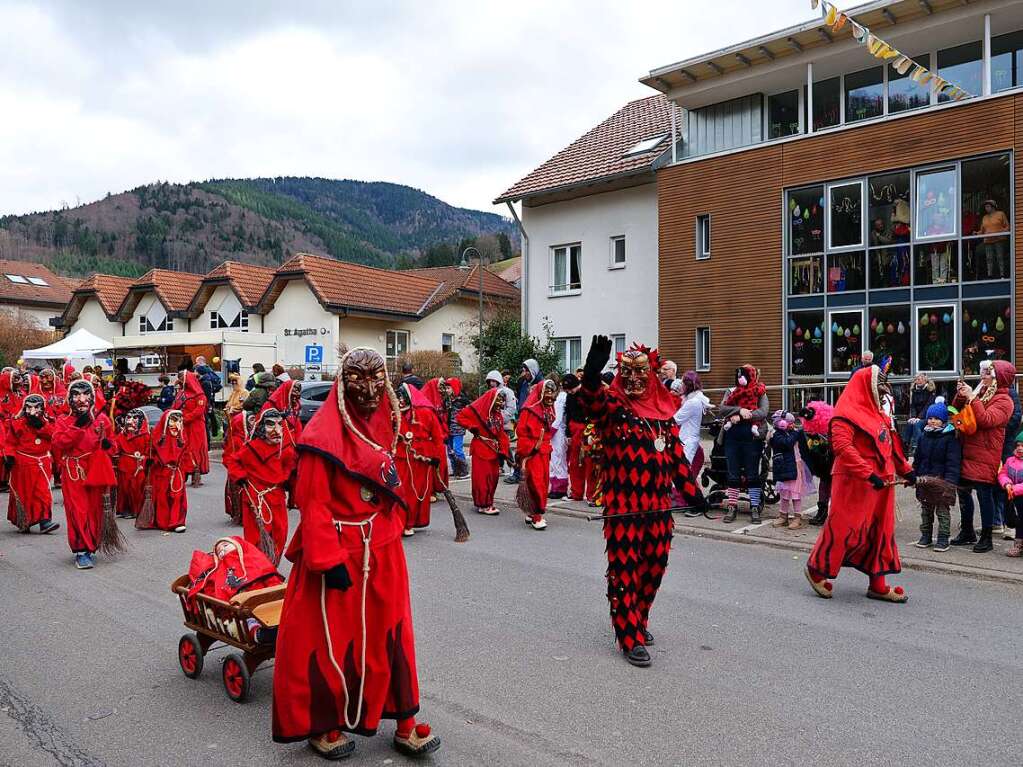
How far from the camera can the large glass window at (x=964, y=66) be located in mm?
17712

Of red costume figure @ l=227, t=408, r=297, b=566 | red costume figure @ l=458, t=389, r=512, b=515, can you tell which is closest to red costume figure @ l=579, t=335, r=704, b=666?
red costume figure @ l=227, t=408, r=297, b=566

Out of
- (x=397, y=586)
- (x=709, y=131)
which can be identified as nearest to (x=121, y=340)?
(x=709, y=131)

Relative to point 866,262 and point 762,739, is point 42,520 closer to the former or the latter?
point 762,739

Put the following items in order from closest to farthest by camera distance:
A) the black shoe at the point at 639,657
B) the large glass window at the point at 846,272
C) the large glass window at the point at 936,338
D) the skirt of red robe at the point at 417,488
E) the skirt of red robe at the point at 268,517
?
the black shoe at the point at 639,657 < the skirt of red robe at the point at 268,517 < the skirt of red robe at the point at 417,488 < the large glass window at the point at 936,338 < the large glass window at the point at 846,272

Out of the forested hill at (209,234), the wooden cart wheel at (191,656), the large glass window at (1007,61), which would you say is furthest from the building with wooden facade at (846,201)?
the forested hill at (209,234)

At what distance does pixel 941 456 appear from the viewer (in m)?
9.01

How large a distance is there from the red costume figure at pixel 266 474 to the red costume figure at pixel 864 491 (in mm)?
4674

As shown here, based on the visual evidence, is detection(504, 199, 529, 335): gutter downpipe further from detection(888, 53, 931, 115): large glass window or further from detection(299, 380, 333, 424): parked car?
detection(888, 53, 931, 115): large glass window

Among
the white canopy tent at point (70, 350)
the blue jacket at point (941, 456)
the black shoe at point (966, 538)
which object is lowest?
the black shoe at point (966, 538)

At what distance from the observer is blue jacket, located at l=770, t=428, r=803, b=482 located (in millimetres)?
10375

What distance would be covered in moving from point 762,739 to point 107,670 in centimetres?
404

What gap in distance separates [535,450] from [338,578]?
7.28m

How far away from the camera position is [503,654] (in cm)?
585

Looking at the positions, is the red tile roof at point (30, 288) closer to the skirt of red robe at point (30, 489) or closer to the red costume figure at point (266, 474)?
the skirt of red robe at point (30, 489)
